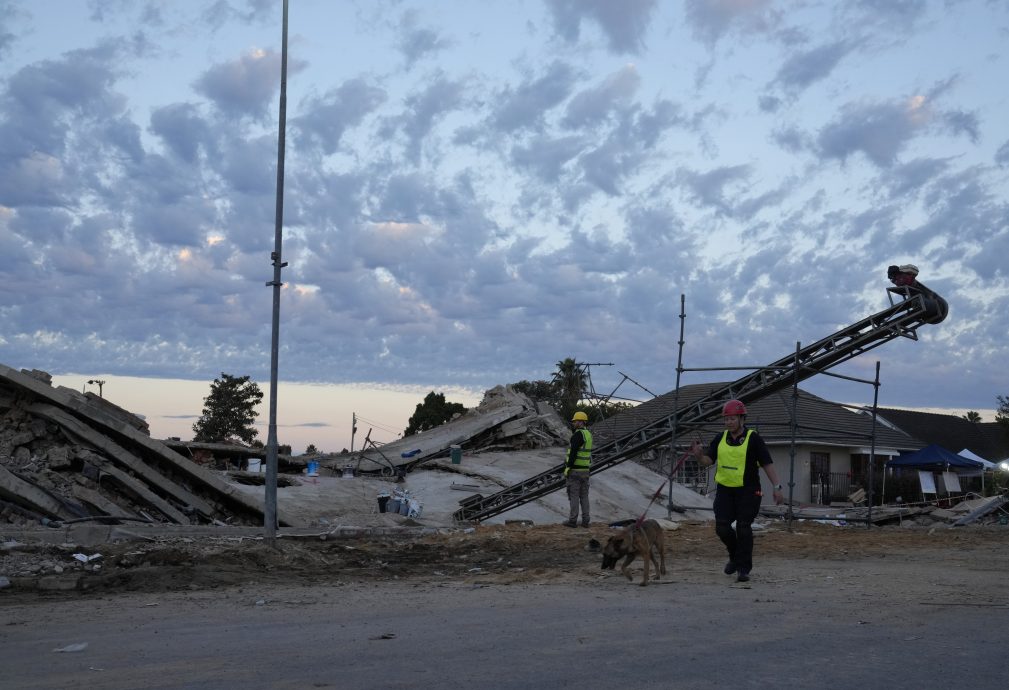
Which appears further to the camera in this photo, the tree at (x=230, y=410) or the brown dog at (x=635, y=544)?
the tree at (x=230, y=410)

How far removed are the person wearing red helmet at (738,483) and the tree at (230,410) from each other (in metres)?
41.3

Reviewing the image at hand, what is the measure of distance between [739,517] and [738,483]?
0.36 meters

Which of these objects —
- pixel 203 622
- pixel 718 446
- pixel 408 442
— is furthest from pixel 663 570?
pixel 408 442

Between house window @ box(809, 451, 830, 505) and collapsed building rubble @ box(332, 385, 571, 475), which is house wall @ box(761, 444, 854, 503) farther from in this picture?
collapsed building rubble @ box(332, 385, 571, 475)

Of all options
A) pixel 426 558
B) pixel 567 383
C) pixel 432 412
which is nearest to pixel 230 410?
pixel 432 412

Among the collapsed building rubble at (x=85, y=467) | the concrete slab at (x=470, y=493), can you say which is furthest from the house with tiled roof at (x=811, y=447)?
the collapsed building rubble at (x=85, y=467)

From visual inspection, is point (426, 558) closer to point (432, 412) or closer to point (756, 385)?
point (756, 385)

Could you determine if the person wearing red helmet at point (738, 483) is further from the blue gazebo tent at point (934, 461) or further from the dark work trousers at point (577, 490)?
the blue gazebo tent at point (934, 461)

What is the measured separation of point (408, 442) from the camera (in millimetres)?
30172

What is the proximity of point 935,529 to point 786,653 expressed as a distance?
15018 mm

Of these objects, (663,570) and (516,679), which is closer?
(516,679)

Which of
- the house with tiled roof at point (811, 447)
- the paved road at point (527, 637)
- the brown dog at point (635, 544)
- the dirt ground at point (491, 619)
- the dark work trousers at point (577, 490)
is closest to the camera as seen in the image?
the paved road at point (527, 637)

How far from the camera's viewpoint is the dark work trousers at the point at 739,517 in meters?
10.1

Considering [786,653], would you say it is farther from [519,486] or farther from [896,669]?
[519,486]
